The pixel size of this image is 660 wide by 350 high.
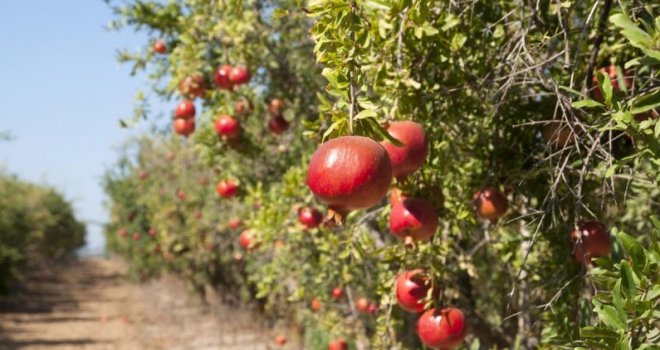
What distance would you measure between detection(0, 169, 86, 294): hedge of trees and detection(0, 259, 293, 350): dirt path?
108cm

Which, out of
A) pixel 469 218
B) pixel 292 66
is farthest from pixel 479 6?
pixel 292 66

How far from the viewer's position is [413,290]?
198 centimetres

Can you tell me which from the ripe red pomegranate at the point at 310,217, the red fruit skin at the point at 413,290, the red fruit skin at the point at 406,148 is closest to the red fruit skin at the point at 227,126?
the ripe red pomegranate at the point at 310,217

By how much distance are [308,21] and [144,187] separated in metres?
12.4

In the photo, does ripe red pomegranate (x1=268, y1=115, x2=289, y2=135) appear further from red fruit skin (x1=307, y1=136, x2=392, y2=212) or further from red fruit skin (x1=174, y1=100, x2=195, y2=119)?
red fruit skin (x1=307, y1=136, x2=392, y2=212)

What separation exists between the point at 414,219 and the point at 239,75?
76.3 inches

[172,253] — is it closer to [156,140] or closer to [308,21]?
[156,140]

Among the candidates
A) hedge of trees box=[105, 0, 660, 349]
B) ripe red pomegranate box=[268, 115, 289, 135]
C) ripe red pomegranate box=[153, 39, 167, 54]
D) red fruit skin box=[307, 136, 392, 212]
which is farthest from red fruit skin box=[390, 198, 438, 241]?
ripe red pomegranate box=[153, 39, 167, 54]

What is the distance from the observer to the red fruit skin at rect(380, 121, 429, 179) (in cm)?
145

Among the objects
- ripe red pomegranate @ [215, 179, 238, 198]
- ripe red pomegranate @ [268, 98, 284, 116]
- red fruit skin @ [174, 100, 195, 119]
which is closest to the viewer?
red fruit skin @ [174, 100, 195, 119]

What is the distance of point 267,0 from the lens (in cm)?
403

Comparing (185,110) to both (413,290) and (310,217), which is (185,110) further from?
(413,290)

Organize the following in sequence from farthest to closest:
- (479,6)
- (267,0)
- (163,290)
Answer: (163,290)
(267,0)
(479,6)

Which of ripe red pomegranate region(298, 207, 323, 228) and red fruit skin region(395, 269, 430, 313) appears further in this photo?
ripe red pomegranate region(298, 207, 323, 228)
